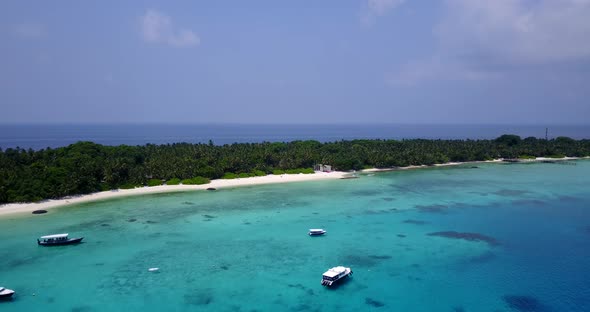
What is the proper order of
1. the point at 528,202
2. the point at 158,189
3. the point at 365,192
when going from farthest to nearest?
the point at 365,192 → the point at 158,189 → the point at 528,202

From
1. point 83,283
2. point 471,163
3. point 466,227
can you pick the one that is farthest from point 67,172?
point 471,163

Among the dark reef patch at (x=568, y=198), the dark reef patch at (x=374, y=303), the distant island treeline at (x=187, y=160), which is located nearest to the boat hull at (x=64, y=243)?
the distant island treeline at (x=187, y=160)

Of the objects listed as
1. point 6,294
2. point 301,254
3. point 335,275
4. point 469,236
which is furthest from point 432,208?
point 6,294

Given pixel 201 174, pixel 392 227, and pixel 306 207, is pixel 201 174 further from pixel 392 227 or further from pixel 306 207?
pixel 392 227

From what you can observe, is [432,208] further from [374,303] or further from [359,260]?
[374,303]

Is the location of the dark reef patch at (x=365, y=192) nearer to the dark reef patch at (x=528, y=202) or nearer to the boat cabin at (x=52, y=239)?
A: the dark reef patch at (x=528, y=202)

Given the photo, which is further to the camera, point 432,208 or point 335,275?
point 432,208

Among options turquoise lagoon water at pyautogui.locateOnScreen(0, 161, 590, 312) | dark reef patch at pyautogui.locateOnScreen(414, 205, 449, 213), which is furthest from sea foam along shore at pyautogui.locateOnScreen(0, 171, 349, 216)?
dark reef patch at pyautogui.locateOnScreen(414, 205, 449, 213)
